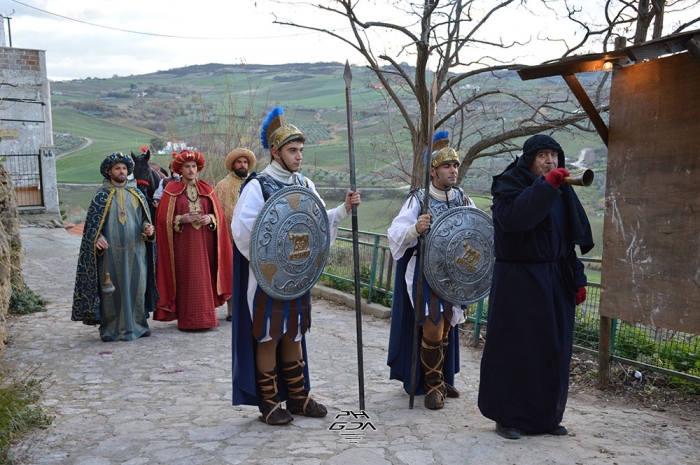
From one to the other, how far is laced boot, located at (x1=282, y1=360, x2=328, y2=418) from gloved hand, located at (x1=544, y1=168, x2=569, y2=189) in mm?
2014

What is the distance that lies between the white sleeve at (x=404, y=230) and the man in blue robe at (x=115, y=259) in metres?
3.18

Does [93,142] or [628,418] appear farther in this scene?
[93,142]

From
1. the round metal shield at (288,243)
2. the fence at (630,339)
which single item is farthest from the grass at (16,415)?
the fence at (630,339)

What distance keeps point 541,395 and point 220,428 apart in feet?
6.66

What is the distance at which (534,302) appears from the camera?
4125mm

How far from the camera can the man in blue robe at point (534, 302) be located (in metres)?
4.12

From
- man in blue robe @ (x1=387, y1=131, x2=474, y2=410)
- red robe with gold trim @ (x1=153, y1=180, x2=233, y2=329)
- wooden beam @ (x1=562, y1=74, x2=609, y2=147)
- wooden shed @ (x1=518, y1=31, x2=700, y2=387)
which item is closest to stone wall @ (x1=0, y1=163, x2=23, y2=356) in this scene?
red robe with gold trim @ (x1=153, y1=180, x2=233, y2=329)

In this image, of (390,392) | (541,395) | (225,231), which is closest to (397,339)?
(390,392)

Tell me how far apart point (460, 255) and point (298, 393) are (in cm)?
151

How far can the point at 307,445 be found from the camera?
4008 mm

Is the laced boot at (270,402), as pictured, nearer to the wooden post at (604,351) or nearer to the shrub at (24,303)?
the wooden post at (604,351)

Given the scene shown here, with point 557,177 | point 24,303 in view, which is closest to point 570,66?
point 557,177

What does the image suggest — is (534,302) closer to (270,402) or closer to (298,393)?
(298,393)

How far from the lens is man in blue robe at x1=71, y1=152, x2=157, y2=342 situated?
692 centimetres
